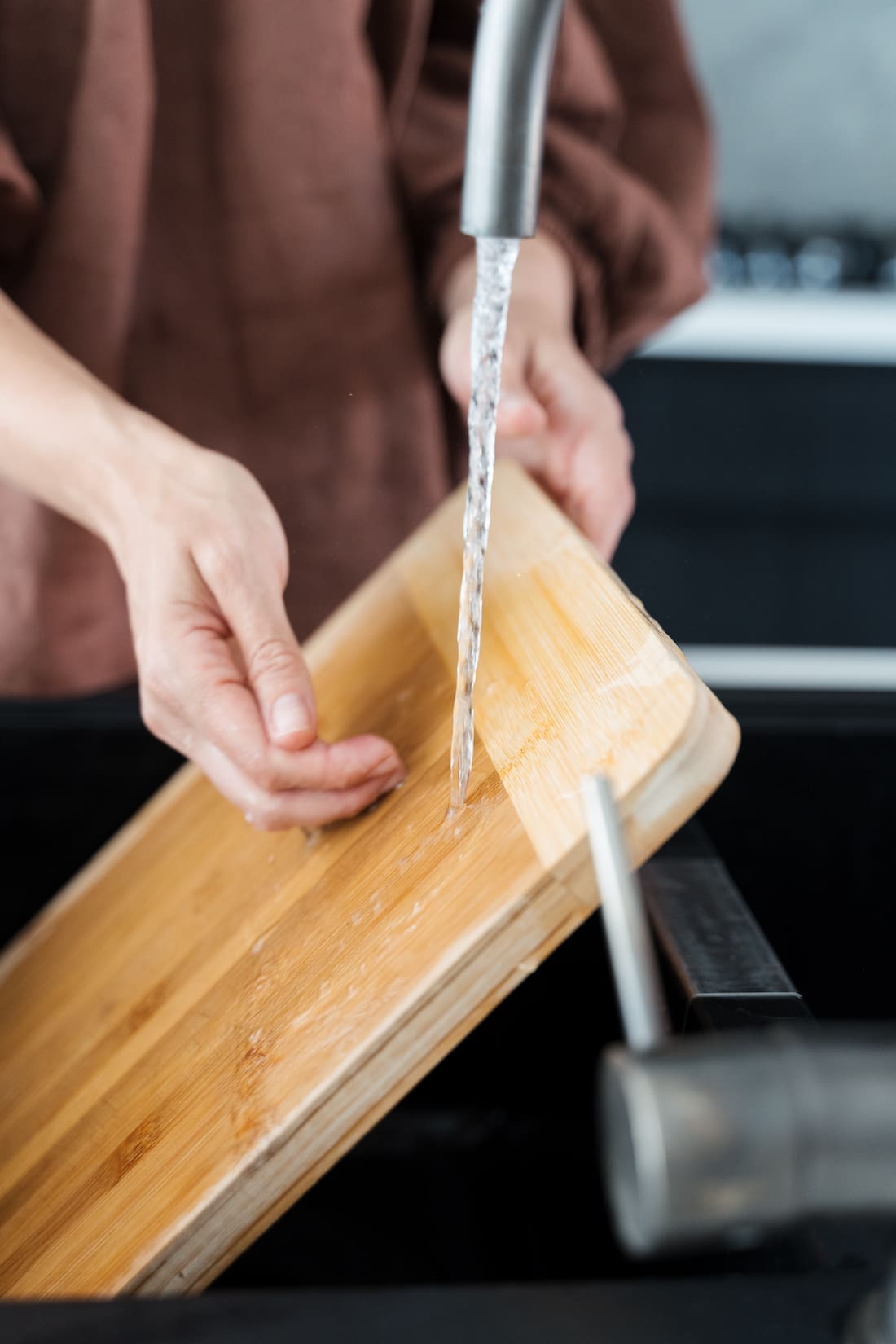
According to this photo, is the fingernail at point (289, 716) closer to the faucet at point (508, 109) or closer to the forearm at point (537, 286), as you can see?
the faucet at point (508, 109)

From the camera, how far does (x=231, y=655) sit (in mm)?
453

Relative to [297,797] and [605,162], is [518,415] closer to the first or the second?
[297,797]

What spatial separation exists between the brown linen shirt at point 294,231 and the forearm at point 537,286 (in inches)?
0.7

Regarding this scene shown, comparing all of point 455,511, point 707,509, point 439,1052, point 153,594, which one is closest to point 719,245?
point 707,509

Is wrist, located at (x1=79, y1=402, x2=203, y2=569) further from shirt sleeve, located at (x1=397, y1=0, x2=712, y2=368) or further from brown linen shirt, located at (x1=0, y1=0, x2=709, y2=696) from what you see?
shirt sleeve, located at (x1=397, y1=0, x2=712, y2=368)

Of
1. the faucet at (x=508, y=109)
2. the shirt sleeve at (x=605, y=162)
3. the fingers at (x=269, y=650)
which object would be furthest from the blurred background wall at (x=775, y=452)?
the faucet at (x=508, y=109)

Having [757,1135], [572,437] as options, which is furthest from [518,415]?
[757,1135]

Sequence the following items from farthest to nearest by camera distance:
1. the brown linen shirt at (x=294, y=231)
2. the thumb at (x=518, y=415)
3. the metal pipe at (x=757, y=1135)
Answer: the brown linen shirt at (x=294, y=231) → the thumb at (x=518, y=415) → the metal pipe at (x=757, y=1135)

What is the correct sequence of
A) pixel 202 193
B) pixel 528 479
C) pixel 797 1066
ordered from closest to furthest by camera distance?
pixel 797 1066 < pixel 528 479 < pixel 202 193

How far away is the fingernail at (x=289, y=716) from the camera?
41cm

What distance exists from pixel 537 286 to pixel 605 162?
140mm

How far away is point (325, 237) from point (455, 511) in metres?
0.24

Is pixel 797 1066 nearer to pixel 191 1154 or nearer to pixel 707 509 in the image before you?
pixel 191 1154

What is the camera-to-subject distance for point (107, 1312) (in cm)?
24
